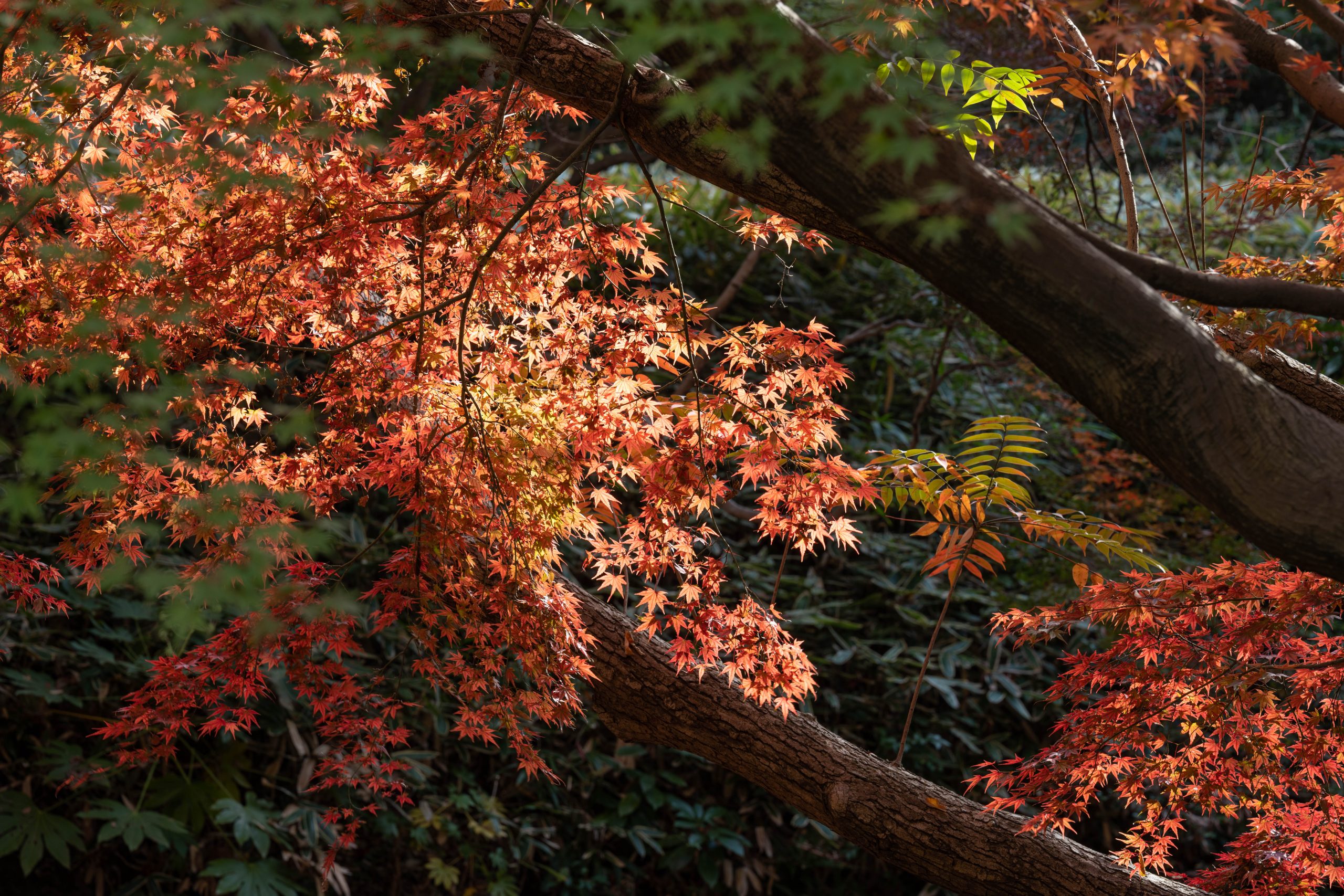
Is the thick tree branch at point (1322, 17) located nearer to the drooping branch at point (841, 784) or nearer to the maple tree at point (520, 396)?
the maple tree at point (520, 396)

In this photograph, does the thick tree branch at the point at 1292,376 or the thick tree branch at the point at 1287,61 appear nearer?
the thick tree branch at the point at 1287,61

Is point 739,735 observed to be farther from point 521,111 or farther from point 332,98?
point 332,98

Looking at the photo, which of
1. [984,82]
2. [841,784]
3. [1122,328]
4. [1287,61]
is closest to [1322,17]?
[1287,61]

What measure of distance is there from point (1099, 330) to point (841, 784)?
1.76 meters

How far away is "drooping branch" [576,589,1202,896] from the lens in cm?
266

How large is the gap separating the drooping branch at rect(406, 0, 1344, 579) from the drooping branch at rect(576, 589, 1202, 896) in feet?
4.81

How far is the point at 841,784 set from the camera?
277 centimetres

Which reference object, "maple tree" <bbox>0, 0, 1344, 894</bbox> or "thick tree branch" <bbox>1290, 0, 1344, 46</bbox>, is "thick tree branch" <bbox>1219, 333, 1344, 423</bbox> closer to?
"maple tree" <bbox>0, 0, 1344, 894</bbox>

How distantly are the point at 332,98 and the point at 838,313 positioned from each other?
462 centimetres

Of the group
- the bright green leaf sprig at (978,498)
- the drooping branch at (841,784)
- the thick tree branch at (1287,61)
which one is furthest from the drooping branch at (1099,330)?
the drooping branch at (841,784)

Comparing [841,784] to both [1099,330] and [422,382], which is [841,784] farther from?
[1099,330]

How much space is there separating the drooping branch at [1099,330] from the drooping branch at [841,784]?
1.47 meters

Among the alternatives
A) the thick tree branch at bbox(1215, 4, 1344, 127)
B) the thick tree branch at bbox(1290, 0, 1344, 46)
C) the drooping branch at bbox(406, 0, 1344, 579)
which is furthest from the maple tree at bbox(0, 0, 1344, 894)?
the drooping branch at bbox(406, 0, 1344, 579)

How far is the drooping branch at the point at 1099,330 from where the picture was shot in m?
1.39
